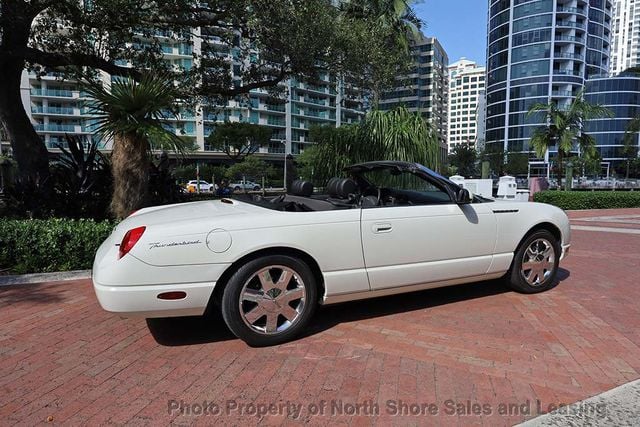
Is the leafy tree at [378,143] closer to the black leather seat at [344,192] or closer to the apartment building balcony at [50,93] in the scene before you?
the black leather seat at [344,192]

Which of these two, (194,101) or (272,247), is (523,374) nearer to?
(272,247)

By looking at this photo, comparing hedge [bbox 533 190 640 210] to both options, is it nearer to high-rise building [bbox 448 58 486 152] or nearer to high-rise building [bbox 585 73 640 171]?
high-rise building [bbox 585 73 640 171]

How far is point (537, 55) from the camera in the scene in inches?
3393

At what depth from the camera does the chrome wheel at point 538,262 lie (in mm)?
4734

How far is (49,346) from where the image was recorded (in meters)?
3.49

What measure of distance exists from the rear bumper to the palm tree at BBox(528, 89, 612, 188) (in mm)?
19319

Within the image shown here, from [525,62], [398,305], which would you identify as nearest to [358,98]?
[398,305]

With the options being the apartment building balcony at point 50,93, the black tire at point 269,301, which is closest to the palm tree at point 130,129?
the black tire at point 269,301

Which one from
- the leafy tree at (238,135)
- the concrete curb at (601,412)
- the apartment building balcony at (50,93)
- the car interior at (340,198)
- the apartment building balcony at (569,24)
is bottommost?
the concrete curb at (601,412)

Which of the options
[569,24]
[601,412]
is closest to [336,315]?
[601,412]

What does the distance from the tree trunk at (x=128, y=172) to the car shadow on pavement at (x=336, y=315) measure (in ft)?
9.84

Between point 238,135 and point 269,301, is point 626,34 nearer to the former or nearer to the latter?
point 238,135

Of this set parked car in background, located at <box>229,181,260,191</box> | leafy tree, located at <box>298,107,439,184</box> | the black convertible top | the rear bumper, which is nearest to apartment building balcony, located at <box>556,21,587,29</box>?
parked car in background, located at <box>229,181,260,191</box>

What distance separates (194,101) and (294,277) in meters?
10.8
